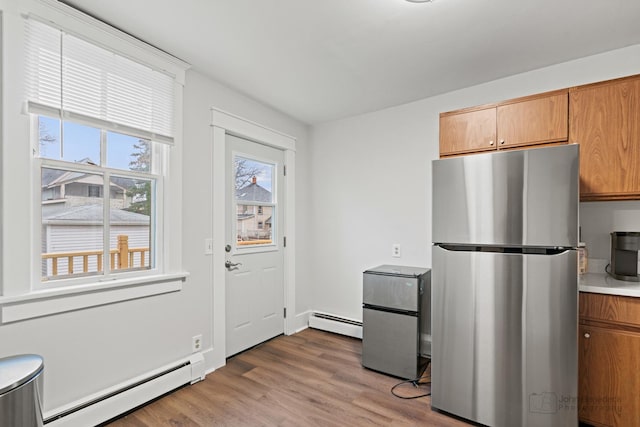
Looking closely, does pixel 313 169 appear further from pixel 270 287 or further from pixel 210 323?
pixel 210 323

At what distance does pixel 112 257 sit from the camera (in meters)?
2.02

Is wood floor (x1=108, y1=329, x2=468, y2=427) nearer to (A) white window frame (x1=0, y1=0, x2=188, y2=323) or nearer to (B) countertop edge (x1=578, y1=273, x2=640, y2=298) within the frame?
(A) white window frame (x1=0, y1=0, x2=188, y2=323)

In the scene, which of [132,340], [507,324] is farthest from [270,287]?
[507,324]

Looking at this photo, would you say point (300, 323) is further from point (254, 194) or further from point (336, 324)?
point (254, 194)

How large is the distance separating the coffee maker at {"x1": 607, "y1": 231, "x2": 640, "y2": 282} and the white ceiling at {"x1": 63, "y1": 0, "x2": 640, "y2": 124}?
51.3 inches

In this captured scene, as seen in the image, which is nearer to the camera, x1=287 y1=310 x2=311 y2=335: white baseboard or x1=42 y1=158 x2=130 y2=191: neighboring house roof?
x1=42 y1=158 x2=130 y2=191: neighboring house roof

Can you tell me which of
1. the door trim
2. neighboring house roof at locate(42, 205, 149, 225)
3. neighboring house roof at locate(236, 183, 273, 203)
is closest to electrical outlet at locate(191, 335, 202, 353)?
the door trim

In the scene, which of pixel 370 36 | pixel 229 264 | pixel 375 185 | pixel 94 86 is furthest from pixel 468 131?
pixel 94 86

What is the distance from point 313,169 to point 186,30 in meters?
2.12

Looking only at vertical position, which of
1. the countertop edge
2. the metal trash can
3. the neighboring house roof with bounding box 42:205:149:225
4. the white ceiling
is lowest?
the metal trash can

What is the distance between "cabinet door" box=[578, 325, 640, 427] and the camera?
1.71 meters

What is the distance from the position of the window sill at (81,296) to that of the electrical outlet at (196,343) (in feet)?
1.50

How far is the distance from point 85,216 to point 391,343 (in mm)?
2432

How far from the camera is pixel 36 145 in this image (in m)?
1.68
